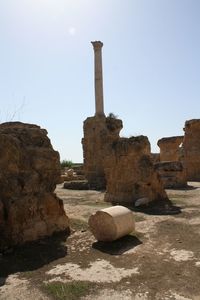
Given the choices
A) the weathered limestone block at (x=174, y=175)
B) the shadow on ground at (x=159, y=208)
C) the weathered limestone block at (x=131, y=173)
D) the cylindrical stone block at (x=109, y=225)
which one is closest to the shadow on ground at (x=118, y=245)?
the cylindrical stone block at (x=109, y=225)

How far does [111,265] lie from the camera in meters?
5.62

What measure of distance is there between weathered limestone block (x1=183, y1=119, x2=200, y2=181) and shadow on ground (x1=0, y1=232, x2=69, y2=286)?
16.5 m

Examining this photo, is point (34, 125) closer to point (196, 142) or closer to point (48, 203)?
point (48, 203)

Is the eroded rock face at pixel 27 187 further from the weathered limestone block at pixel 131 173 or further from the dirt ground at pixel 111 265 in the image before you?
the weathered limestone block at pixel 131 173

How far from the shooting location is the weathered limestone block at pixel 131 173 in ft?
40.6

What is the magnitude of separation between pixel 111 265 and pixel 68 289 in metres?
1.16

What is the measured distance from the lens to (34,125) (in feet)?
32.2

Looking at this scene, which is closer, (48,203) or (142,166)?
(48,203)

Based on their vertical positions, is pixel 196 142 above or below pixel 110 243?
above

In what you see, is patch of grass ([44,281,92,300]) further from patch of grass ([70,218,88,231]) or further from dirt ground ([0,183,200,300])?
patch of grass ([70,218,88,231])

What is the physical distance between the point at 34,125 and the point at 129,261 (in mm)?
5231

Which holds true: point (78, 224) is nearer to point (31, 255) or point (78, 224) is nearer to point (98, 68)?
point (31, 255)

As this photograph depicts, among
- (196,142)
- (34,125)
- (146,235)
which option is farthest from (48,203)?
(196,142)

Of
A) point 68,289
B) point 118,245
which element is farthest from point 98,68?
point 68,289
